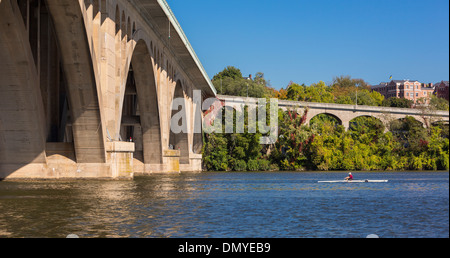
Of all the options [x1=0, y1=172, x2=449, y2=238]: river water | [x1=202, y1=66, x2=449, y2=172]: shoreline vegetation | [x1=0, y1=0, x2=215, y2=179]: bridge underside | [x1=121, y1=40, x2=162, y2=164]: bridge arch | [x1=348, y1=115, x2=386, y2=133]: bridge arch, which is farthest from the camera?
[x1=348, y1=115, x2=386, y2=133]: bridge arch

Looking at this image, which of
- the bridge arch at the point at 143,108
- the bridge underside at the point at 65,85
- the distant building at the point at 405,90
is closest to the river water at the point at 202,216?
the bridge underside at the point at 65,85

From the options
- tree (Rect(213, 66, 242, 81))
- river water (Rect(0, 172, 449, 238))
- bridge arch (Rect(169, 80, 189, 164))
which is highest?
tree (Rect(213, 66, 242, 81))

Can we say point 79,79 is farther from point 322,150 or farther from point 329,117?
point 329,117

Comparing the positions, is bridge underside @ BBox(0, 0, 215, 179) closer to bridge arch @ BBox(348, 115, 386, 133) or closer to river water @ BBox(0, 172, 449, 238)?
river water @ BBox(0, 172, 449, 238)

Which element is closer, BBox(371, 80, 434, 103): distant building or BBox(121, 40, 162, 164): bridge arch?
BBox(121, 40, 162, 164): bridge arch

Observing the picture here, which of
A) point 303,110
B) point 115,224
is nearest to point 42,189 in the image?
point 115,224

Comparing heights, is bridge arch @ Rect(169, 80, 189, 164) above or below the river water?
above

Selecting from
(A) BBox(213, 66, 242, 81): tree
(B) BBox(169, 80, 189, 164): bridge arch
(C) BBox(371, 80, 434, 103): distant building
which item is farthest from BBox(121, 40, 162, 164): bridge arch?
(C) BBox(371, 80, 434, 103): distant building

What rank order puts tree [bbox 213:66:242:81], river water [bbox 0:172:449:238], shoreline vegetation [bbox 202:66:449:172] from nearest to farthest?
1. river water [bbox 0:172:449:238]
2. shoreline vegetation [bbox 202:66:449:172]
3. tree [bbox 213:66:242:81]

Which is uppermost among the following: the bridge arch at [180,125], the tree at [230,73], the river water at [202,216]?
the tree at [230,73]

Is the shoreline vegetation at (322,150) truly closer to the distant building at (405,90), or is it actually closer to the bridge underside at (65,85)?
the bridge underside at (65,85)

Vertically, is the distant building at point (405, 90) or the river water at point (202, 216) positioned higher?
the distant building at point (405, 90)

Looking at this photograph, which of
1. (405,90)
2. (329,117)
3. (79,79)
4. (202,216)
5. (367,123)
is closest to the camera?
(202,216)

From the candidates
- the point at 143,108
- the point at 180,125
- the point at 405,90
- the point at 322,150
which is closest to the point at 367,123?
the point at 322,150
